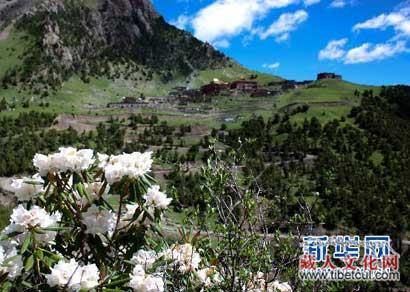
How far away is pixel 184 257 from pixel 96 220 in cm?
98

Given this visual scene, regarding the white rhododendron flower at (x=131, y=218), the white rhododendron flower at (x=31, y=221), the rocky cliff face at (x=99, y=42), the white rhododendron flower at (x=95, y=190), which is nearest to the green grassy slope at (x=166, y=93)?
the rocky cliff face at (x=99, y=42)

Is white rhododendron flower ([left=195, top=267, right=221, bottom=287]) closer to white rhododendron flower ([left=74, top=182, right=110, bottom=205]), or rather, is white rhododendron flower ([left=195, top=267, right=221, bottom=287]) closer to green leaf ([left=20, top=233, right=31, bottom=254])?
white rhododendron flower ([left=74, top=182, right=110, bottom=205])

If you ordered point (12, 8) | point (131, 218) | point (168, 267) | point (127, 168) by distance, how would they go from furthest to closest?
point (12, 8), point (168, 267), point (131, 218), point (127, 168)

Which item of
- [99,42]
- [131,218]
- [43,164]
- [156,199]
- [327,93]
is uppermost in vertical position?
[99,42]

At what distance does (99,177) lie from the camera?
4.20m

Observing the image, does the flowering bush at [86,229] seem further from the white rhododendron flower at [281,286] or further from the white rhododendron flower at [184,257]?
the white rhododendron flower at [281,286]

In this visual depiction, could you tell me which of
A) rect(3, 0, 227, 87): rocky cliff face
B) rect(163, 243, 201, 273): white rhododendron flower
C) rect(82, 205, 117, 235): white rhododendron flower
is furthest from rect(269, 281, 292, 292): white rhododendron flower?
rect(3, 0, 227, 87): rocky cliff face

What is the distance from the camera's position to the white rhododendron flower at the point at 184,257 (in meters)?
4.35

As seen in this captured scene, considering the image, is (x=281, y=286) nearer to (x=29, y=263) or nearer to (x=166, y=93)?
(x=29, y=263)

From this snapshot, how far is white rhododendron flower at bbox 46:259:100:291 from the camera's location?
339 centimetres

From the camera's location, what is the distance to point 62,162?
12.1 ft

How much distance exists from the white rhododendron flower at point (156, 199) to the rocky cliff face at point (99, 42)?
269ft

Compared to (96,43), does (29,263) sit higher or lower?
lower

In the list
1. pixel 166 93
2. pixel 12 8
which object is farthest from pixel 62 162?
pixel 12 8
